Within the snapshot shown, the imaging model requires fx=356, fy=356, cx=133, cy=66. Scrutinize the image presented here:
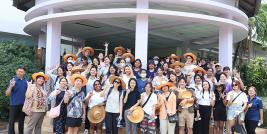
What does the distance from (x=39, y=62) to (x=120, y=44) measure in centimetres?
720

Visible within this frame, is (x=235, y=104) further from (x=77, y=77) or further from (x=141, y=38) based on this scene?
(x=77, y=77)

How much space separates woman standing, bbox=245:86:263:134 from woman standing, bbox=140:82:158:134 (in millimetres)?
2455

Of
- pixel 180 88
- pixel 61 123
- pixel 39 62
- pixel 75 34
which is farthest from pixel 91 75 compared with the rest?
pixel 75 34

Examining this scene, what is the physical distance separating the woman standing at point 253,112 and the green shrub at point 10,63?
291 inches

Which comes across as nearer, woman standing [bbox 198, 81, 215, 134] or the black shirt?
the black shirt

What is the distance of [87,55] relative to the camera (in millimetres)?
11289

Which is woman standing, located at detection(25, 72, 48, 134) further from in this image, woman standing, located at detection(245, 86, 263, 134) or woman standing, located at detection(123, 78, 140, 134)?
woman standing, located at detection(245, 86, 263, 134)

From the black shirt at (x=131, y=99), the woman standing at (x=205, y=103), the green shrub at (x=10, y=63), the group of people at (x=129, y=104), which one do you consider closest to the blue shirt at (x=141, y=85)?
the group of people at (x=129, y=104)

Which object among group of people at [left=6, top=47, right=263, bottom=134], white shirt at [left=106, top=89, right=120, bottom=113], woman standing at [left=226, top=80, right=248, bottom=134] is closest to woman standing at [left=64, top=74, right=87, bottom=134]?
group of people at [left=6, top=47, right=263, bottom=134]

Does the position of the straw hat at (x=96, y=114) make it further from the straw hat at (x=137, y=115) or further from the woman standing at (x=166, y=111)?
the woman standing at (x=166, y=111)

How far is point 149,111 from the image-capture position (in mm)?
8250

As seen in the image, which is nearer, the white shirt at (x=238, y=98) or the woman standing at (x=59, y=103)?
the woman standing at (x=59, y=103)

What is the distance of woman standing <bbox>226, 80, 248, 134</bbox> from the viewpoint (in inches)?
349

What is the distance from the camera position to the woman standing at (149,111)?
27.0ft
